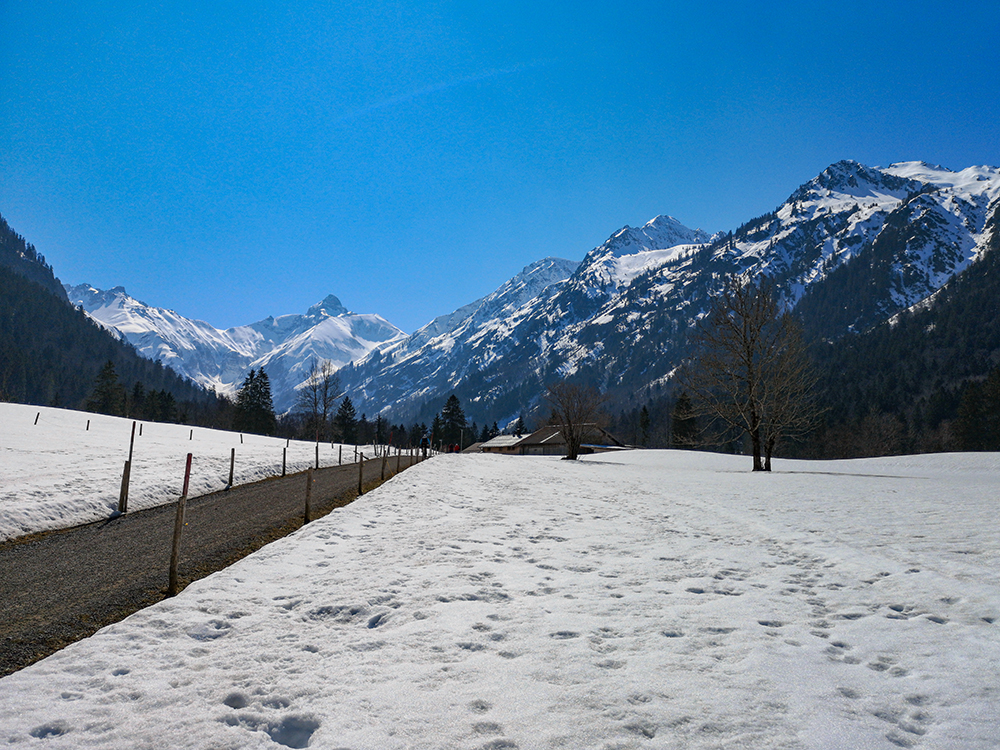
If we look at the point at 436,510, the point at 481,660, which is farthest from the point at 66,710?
the point at 436,510

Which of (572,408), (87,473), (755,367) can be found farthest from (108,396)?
(755,367)

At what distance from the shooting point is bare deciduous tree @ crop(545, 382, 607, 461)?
51.2m

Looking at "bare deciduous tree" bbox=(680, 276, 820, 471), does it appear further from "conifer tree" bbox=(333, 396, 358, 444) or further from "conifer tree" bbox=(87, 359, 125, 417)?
"conifer tree" bbox=(87, 359, 125, 417)

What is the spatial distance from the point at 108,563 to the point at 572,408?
44.6 m

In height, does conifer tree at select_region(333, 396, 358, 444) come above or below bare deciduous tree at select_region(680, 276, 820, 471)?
below

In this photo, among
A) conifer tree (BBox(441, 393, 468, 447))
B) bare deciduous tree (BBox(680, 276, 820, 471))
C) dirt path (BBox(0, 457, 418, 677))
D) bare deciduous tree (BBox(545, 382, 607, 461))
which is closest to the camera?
dirt path (BBox(0, 457, 418, 677))

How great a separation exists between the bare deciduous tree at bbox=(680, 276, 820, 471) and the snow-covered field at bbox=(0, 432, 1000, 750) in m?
21.3

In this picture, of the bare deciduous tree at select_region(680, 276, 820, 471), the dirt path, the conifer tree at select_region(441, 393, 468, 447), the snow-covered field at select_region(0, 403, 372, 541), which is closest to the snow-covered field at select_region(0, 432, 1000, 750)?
the dirt path

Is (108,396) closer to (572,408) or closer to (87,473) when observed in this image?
(572,408)

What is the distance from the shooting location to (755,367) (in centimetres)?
3197

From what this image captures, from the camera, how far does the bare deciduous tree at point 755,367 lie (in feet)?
101

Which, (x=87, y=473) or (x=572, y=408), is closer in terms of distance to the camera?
(x=87, y=473)

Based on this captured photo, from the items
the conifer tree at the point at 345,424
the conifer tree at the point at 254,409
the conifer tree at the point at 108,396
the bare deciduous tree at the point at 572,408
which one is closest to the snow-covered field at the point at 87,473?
the bare deciduous tree at the point at 572,408

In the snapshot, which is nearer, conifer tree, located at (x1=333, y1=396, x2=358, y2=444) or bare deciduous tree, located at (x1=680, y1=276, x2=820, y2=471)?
bare deciduous tree, located at (x1=680, y1=276, x2=820, y2=471)
